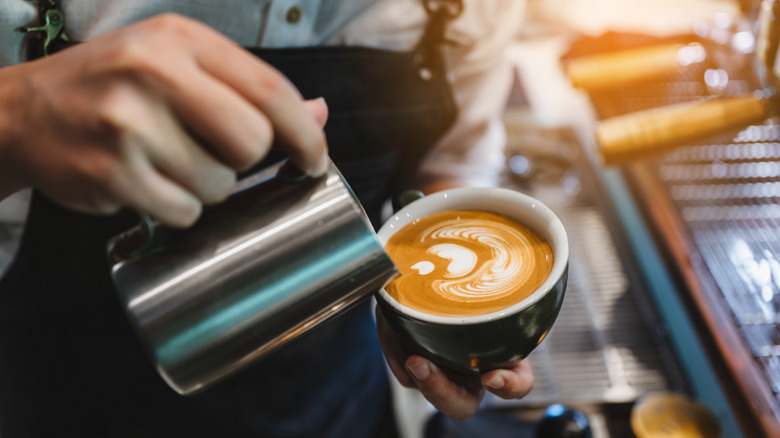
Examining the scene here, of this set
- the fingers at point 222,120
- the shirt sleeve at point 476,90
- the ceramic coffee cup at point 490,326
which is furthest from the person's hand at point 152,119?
the shirt sleeve at point 476,90

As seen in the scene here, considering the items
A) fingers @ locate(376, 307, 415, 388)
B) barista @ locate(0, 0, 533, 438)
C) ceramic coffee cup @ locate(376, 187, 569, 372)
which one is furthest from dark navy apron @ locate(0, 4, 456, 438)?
ceramic coffee cup @ locate(376, 187, 569, 372)

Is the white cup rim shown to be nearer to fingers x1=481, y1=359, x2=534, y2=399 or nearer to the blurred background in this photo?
fingers x1=481, y1=359, x2=534, y2=399

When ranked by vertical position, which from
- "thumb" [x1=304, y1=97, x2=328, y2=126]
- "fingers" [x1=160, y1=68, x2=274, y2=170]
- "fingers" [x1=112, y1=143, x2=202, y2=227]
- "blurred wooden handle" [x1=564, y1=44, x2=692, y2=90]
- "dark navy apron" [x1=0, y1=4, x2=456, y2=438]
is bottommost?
"dark navy apron" [x1=0, y1=4, x2=456, y2=438]

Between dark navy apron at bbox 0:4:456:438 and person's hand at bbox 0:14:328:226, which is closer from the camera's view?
person's hand at bbox 0:14:328:226

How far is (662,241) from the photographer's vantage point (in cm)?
118

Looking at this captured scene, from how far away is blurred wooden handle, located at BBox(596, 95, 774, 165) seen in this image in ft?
2.97

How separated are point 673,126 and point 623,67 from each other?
1.39ft

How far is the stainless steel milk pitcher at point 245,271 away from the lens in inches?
19.0

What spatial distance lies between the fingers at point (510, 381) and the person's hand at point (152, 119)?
0.35 metres

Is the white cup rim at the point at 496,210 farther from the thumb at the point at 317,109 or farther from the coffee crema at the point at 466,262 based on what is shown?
the thumb at the point at 317,109

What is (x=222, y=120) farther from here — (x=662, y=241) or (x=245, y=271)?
(x=662, y=241)

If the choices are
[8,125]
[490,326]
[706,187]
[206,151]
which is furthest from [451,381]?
[706,187]

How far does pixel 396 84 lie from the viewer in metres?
1.01

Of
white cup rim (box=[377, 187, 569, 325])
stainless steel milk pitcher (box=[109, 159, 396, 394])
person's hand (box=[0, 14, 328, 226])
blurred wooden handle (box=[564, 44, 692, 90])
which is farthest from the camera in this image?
blurred wooden handle (box=[564, 44, 692, 90])
